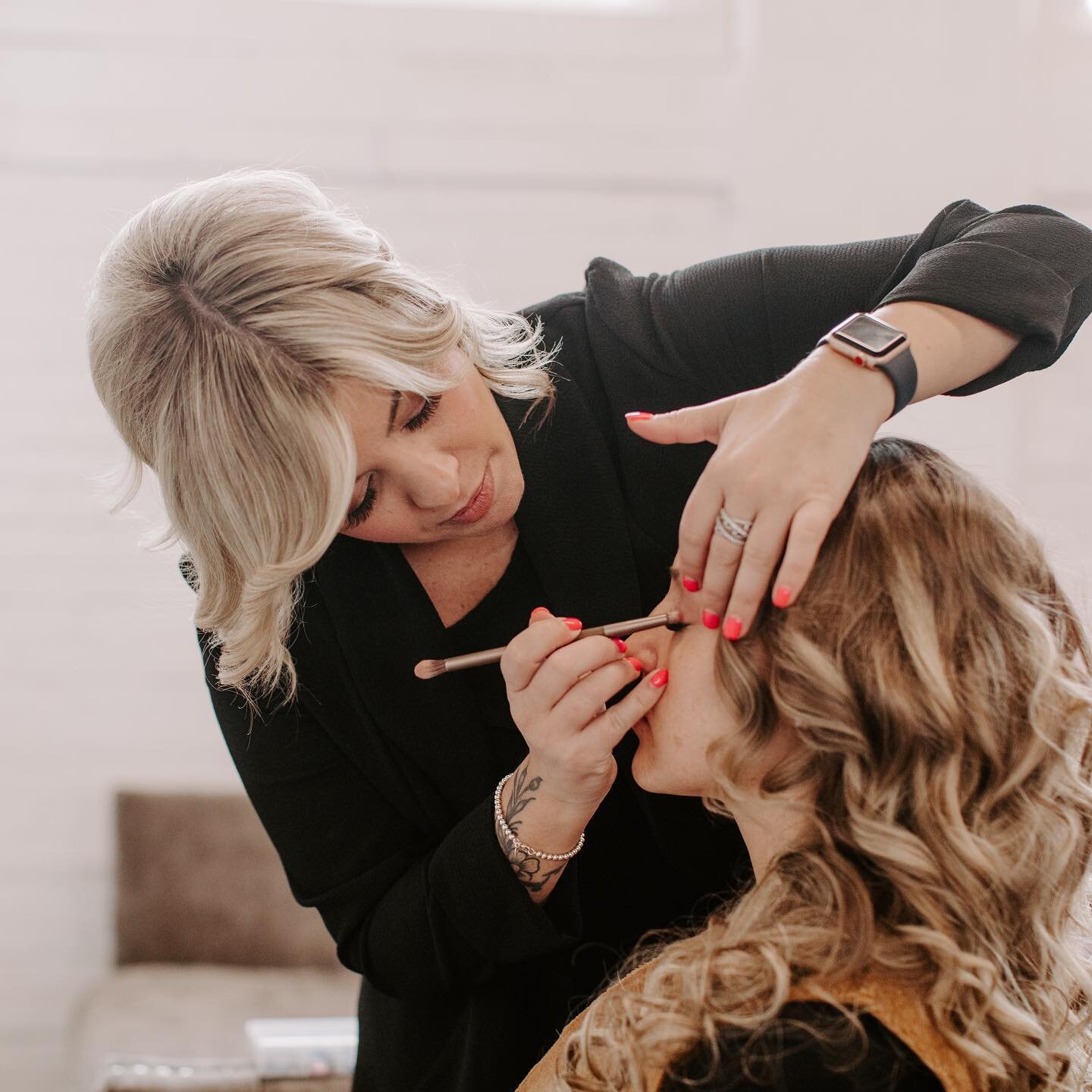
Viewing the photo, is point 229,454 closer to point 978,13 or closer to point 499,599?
point 499,599

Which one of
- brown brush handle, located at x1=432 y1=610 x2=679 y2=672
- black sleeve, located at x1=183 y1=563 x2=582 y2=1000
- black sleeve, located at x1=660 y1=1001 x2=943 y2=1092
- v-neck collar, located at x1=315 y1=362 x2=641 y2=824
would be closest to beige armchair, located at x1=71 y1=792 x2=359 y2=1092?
black sleeve, located at x1=183 y1=563 x2=582 y2=1000

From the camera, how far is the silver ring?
86 cm

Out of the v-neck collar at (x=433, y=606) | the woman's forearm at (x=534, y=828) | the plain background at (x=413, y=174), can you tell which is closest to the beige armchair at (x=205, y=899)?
the plain background at (x=413, y=174)

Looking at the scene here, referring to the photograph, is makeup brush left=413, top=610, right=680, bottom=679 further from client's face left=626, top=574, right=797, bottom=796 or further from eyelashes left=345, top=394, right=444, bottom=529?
eyelashes left=345, top=394, right=444, bottom=529

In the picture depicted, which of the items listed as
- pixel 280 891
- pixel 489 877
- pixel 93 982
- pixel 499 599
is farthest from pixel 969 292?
pixel 93 982

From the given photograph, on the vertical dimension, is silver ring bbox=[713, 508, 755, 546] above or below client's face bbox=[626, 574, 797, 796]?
above

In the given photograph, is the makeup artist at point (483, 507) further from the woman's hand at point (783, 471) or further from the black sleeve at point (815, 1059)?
the black sleeve at point (815, 1059)

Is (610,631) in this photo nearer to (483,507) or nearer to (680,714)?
(680,714)

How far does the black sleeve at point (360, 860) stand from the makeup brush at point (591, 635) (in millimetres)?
207

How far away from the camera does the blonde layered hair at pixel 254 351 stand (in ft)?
3.22

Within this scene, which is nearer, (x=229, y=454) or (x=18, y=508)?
(x=229, y=454)

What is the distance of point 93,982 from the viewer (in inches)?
97.9

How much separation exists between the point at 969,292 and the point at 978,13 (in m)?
1.54

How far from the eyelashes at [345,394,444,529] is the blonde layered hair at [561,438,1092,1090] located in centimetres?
35
